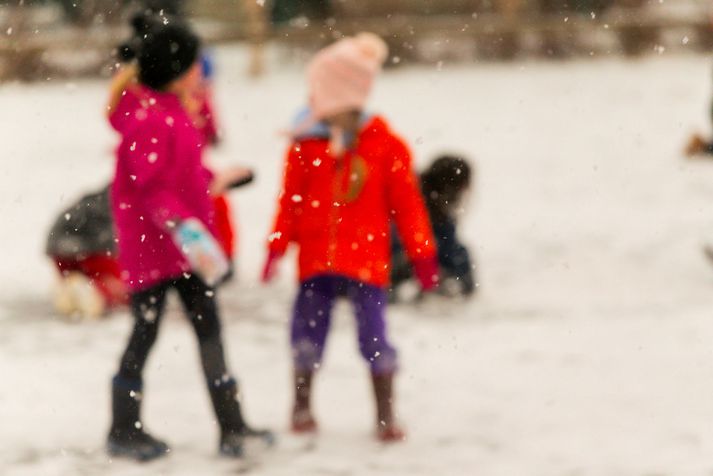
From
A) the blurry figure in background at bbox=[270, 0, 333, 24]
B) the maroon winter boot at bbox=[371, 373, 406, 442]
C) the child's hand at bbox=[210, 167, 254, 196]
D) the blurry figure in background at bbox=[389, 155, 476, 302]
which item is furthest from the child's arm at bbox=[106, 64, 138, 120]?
the blurry figure in background at bbox=[270, 0, 333, 24]

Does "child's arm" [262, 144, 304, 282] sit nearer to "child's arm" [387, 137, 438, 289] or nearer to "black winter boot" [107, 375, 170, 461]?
"child's arm" [387, 137, 438, 289]

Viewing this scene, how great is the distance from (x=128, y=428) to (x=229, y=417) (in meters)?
0.37

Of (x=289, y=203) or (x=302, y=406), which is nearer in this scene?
(x=289, y=203)

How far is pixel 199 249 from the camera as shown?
3947 millimetres

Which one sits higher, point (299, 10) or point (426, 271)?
point (299, 10)

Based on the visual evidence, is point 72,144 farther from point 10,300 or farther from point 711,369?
point 711,369

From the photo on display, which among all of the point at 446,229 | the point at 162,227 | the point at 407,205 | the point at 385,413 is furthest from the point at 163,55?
the point at 446,229

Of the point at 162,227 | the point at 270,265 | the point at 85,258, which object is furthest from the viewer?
the point at 85,258

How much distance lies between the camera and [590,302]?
659 cm

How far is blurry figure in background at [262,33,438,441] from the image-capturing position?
4352 millimetres

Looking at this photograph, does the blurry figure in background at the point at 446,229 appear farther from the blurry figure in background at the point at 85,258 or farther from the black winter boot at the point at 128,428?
the black winter boot at the point at 128,428

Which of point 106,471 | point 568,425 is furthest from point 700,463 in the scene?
point 106,471

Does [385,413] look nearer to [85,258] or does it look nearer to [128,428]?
[128,428]

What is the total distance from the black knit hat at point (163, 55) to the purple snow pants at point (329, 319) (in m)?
0.92
